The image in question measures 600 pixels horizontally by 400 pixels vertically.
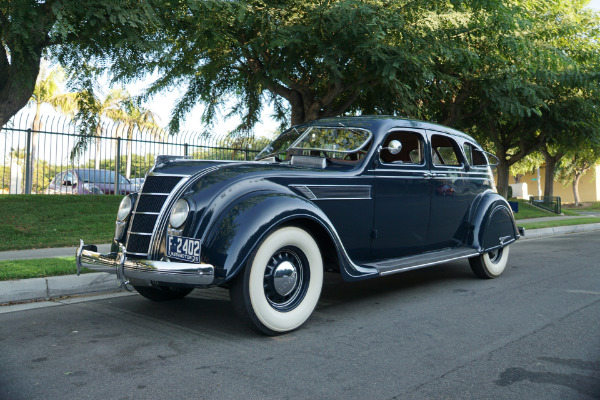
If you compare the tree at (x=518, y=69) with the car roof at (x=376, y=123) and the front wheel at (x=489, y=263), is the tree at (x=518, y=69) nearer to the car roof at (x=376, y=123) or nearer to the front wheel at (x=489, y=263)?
A: the front wheel at (x=489, y=263)

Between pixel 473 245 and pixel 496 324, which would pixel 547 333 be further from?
pixel 473 245

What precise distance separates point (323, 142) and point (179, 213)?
198 cm

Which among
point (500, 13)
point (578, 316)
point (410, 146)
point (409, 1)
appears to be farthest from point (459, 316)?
point (500, 13)

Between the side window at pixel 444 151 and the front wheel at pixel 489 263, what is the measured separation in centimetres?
127

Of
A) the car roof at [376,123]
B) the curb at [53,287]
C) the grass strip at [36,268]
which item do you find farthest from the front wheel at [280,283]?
the grass strip at [36,268]

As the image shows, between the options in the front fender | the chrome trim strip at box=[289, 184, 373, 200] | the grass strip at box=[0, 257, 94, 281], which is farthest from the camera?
the front fender

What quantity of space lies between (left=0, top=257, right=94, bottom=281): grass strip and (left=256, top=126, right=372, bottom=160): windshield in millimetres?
2641

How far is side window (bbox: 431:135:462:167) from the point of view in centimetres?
587

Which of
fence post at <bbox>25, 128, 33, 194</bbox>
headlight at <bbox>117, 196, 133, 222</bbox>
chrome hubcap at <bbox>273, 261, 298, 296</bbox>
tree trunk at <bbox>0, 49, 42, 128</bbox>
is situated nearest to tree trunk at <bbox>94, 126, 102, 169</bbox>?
fence post at <bbox>25, 128, 33, 194</bbox>

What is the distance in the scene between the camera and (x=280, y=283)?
397cm

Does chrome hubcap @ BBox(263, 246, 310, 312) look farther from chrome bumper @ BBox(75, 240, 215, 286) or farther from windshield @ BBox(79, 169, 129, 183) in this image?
windshield @ BBox(79, 169, 129, 183)

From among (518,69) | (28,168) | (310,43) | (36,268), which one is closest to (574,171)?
(518,69)

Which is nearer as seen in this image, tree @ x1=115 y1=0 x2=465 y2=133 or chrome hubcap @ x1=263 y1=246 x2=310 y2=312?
chrome hubcap @ x1=263 y1=246 x2=310 y2=312

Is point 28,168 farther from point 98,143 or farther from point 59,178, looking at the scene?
point 98,143
